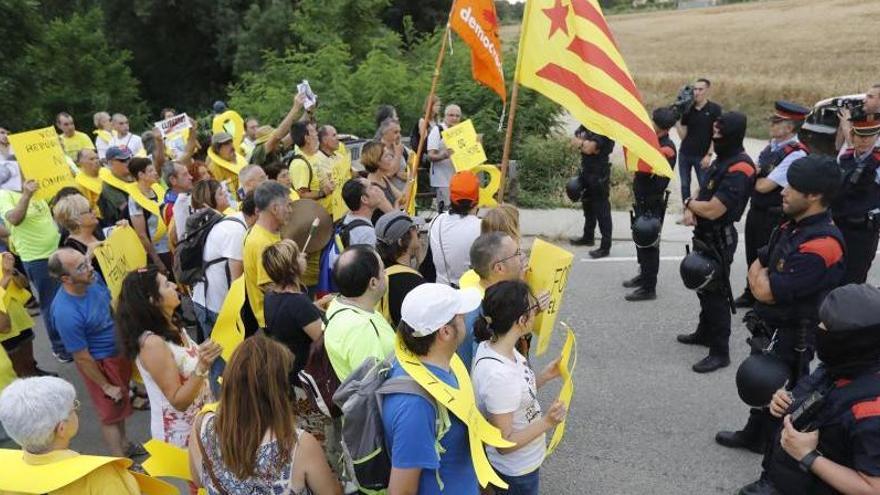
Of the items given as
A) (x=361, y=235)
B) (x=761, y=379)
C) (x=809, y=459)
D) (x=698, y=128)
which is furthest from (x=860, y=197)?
(x=698, y=128)

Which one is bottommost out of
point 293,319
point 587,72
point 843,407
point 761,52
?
point 761,52

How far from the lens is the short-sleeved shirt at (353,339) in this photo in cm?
303

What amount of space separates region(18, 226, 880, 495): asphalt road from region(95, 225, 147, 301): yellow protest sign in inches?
47.8

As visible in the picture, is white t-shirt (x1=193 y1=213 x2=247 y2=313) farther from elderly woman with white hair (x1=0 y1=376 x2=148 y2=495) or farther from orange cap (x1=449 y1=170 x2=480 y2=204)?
elderly woman with white hair (x1=0 y1=376 x2=148 y2=495)

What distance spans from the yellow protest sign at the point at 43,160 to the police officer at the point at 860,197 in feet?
21.9

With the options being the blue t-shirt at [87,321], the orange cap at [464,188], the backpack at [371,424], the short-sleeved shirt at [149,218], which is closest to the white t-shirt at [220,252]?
the blue t-shirt at [87,321]

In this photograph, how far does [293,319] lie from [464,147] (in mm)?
3903

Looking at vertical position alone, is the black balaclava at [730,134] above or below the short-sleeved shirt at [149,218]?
above

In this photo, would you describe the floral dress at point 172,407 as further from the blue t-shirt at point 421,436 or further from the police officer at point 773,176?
the police officer at point 773,176

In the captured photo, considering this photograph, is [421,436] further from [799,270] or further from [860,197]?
[860,197]

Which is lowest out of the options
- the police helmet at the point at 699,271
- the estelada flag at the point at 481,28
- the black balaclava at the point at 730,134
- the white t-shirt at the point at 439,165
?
the police helmet at the point at 699,271

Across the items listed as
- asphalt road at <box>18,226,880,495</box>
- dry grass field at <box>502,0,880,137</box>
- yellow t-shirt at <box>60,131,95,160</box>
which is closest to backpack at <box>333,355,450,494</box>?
asphalt road at <box>18,226,880,495</box>

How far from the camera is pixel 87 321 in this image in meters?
4.20

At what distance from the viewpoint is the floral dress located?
3.49m
